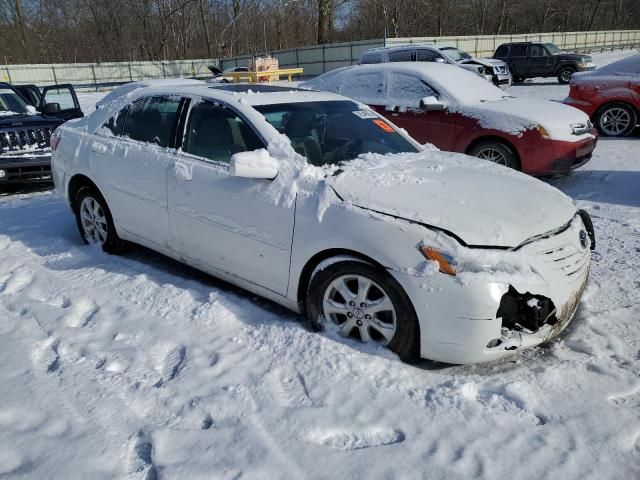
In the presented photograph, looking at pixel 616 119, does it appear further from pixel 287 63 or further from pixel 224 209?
pixel 287 63

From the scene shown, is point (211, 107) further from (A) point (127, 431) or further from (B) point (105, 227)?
(A) point (127, 431)

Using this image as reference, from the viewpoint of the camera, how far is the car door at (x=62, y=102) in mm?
8312

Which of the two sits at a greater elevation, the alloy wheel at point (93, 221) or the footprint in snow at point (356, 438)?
the alloy wheel at point (93, 221)

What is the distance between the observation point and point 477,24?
1908 inches

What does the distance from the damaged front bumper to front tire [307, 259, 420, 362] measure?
3.4 inches

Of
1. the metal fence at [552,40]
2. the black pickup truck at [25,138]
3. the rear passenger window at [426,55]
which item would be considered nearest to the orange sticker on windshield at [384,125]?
the black pickup truck at [25,138]

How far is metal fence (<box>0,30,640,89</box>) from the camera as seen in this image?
30.0 m

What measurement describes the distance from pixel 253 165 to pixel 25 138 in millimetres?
5741

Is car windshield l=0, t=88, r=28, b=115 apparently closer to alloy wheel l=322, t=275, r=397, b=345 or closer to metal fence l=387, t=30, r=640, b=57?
alloy wheel l=322, t=275, r=397, b=345

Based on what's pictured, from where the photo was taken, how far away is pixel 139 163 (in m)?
4.14

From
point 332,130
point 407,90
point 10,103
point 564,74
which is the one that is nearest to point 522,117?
point 407,90

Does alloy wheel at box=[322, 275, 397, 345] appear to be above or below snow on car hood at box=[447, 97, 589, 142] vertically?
below

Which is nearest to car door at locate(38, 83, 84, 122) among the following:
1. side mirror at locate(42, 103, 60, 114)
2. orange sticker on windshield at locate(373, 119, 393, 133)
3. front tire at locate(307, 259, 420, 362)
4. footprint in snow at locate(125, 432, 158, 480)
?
side mirror at locate(42, 103, 60, 114)

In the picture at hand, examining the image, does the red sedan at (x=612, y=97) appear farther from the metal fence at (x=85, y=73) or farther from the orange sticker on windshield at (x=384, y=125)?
the metal fence at (x=85, y=73)
